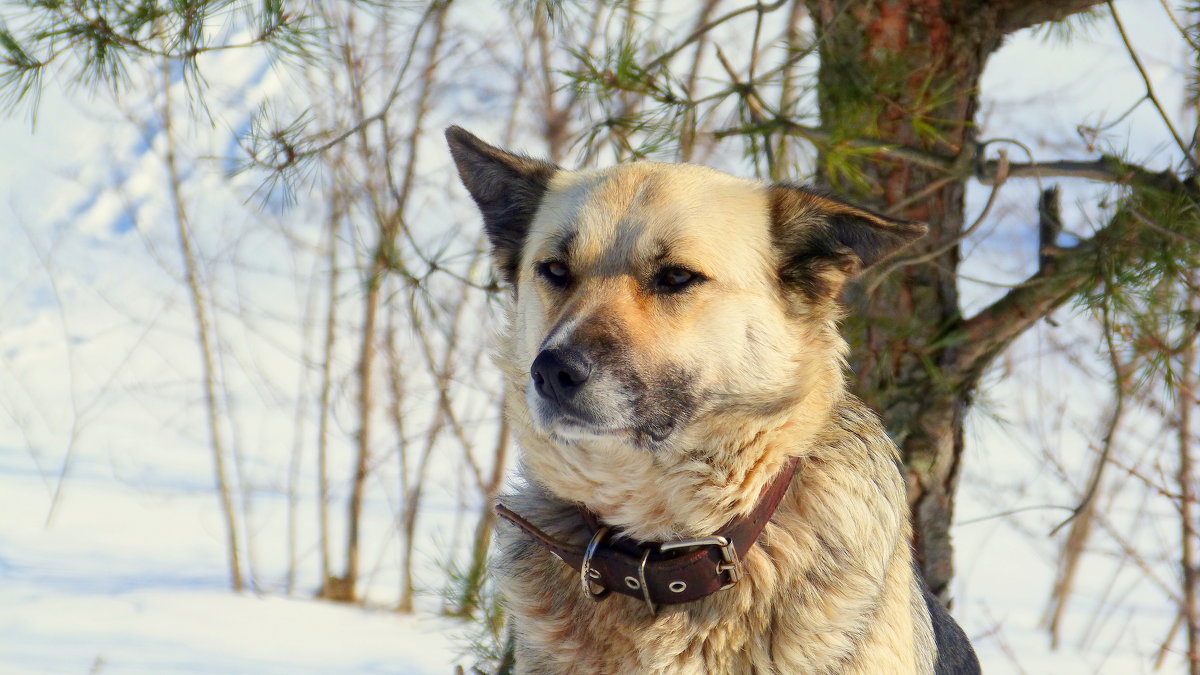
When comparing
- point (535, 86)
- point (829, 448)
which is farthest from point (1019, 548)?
point (829, 448)

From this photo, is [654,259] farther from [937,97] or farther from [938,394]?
[938,394]

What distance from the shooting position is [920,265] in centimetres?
374

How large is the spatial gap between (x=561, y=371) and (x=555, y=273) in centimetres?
46

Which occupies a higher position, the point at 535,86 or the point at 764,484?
the point at 535,86

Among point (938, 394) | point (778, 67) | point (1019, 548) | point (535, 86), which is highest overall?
point (535, 86)

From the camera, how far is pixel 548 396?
211 cm

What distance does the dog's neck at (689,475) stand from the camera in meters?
2.21

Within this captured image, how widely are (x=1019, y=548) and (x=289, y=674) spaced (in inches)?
310

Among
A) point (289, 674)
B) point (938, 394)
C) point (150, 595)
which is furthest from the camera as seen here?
point (150, 595)

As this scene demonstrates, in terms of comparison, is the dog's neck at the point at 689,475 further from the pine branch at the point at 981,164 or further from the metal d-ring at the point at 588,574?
the pine branch at the point at 981,164

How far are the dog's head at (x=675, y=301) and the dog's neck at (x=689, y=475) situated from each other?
0.02 m

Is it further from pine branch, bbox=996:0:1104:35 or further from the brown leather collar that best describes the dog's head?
pine branch, bbox=996:0:1104:35

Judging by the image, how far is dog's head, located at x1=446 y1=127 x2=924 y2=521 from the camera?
212 centimetres

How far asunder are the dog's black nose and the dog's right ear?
2.24 feet
